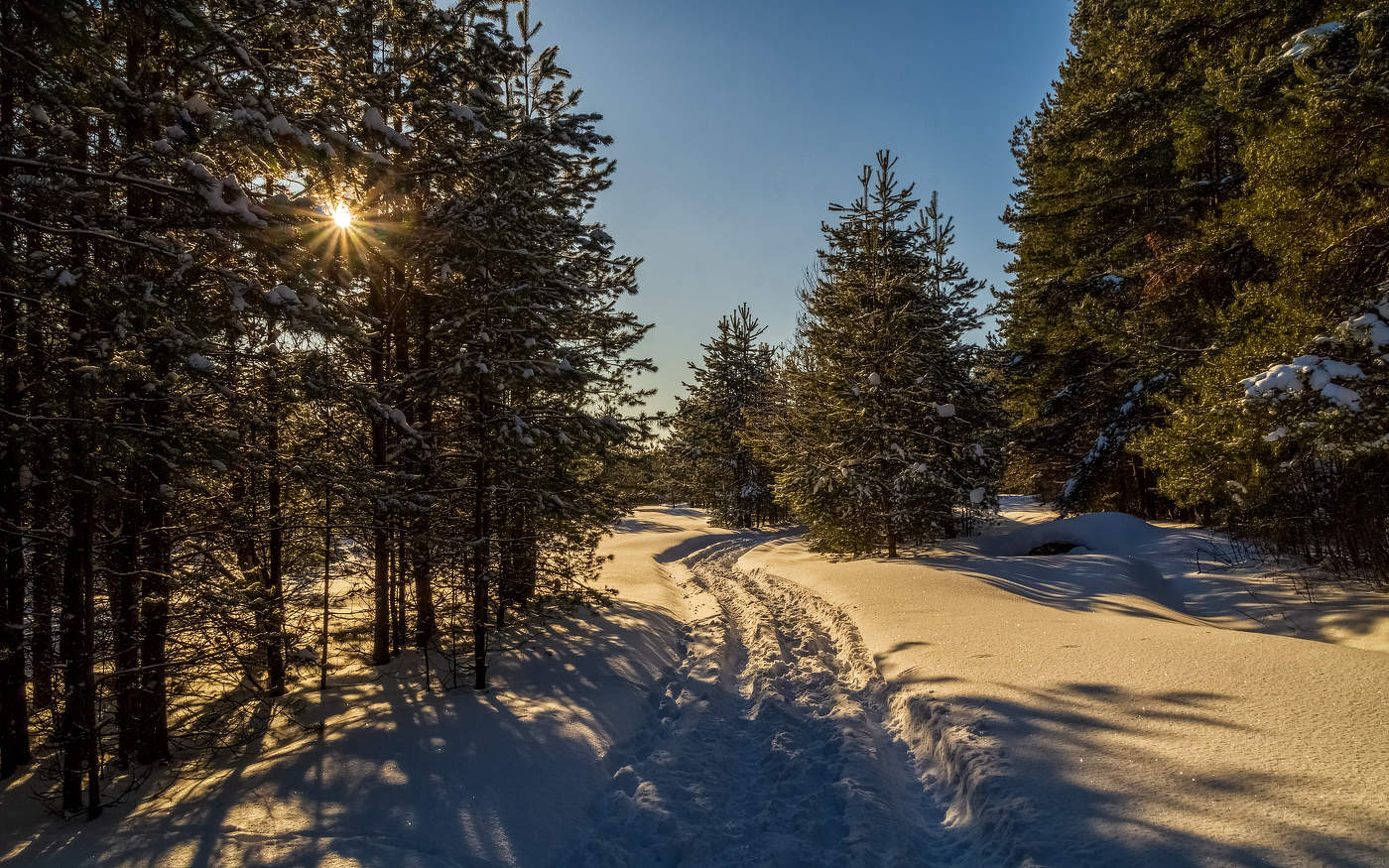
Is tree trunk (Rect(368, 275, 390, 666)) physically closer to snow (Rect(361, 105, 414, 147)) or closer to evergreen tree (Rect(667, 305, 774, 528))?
snow (Rect(361, 105, 414, 147))

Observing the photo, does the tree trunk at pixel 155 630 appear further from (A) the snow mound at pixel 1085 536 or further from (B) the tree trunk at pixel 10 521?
(A) the snow mound at pixel 1085 536

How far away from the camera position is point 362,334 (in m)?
6.21

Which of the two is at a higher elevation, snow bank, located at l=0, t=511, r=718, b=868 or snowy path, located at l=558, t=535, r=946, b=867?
snow bank, located at l=0, t=511, r=718, b=868

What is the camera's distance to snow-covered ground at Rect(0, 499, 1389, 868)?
392cm

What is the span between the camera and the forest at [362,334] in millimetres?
4945

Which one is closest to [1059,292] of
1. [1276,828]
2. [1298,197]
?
[1298,197]

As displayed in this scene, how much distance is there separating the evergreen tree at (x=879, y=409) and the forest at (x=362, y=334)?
172 inches

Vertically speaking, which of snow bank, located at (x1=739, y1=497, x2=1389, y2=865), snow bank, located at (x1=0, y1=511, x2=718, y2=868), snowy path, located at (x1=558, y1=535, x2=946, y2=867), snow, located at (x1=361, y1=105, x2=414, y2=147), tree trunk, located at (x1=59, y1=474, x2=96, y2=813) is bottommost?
snowy path, located at (x1=558, y1=535, x2=946, y2=867)

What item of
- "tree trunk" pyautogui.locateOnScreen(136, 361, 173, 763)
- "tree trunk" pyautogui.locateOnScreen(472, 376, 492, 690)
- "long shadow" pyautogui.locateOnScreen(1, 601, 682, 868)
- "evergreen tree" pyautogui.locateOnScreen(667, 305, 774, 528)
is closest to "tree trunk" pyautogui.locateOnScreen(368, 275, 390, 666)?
"long shadow" pyautogui.locateOnScreen(1, 601, 682, 868)

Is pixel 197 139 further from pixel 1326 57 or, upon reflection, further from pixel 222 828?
pixel 1326 57

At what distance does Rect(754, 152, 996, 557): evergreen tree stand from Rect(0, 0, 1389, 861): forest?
14.3ft

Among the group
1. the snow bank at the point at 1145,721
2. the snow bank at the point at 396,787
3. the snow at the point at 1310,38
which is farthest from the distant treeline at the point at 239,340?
the snow at the point at 1310,38

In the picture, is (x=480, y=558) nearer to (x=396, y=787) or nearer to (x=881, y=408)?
(x=396, y=787)

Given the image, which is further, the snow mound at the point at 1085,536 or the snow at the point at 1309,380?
the snow mound at the point at 1085,536
